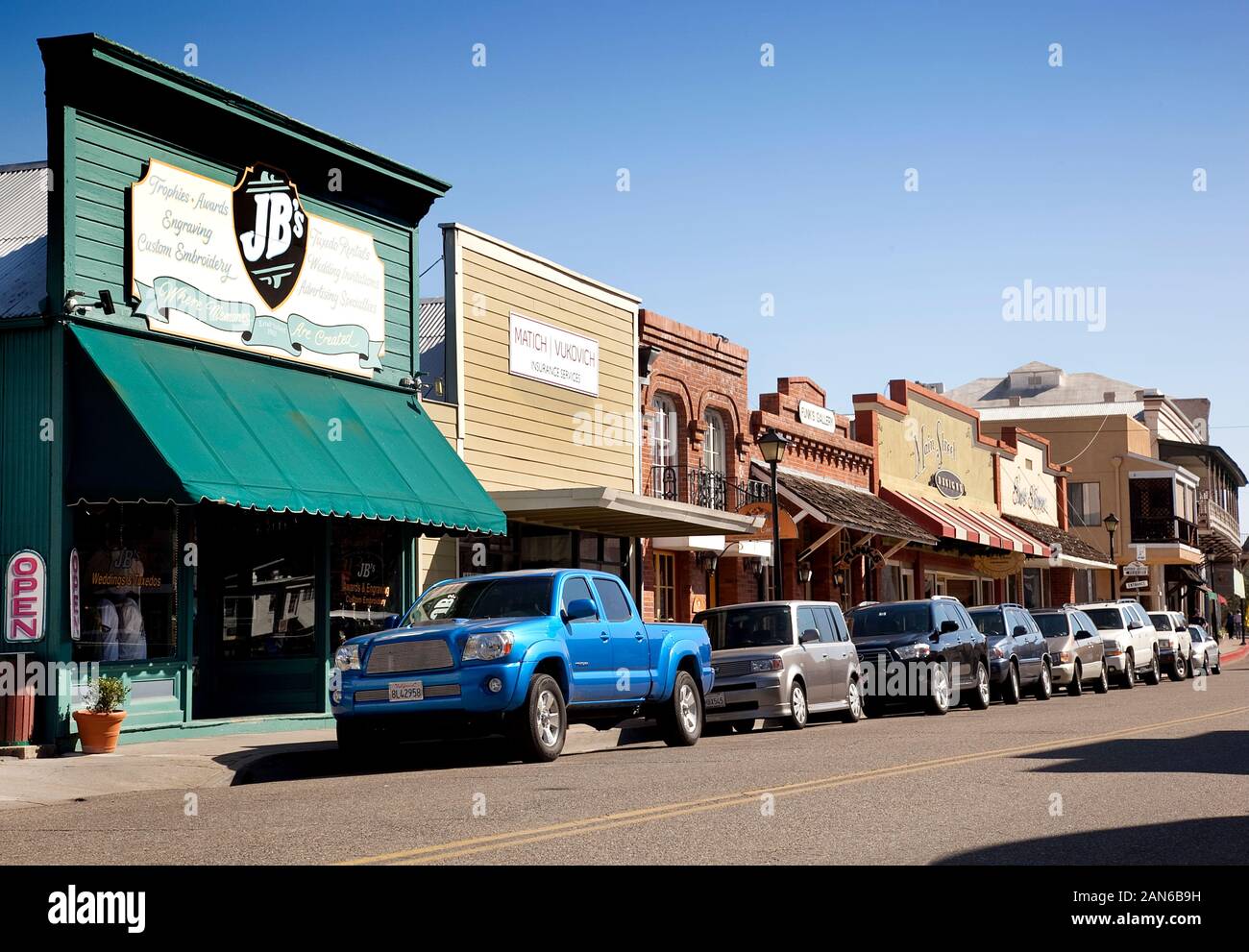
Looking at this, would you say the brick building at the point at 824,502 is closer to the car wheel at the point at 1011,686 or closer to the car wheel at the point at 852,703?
the car wheel at the point at 1011,686

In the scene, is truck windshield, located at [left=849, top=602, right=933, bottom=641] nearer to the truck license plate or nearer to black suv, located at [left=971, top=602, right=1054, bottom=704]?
black suv, located at [left=971, top=602, right=1054, bottom=704]

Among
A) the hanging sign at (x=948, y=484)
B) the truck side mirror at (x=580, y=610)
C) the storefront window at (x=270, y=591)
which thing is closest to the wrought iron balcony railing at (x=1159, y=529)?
the hanging sign at (x=948, y=484)

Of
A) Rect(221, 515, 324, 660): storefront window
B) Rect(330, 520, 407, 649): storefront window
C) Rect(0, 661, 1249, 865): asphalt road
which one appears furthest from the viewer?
Rect(330, 520, 407, 649): storefront window

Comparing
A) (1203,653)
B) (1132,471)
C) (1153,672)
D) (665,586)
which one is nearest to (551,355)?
(665,586)

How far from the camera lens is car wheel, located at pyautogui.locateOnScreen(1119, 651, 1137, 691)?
33656 millimetres

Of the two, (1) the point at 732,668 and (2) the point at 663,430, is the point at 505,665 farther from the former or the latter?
(2) the point at 663,430

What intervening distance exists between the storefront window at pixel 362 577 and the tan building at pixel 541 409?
2.95 ft

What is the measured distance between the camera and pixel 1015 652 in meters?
27.5

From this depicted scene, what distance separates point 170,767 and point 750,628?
29.6ft

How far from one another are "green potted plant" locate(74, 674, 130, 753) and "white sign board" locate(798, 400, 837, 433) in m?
21.9

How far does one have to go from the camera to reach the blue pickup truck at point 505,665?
14.3 meters

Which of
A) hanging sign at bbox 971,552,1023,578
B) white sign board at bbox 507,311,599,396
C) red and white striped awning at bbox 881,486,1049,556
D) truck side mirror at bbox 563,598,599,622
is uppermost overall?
white sign board at bbox 507,311,599,396

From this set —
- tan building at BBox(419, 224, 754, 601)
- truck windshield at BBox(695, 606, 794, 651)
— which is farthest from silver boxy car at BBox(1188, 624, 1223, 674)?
truck windshield at BBox(695, 606, 794, 651)
